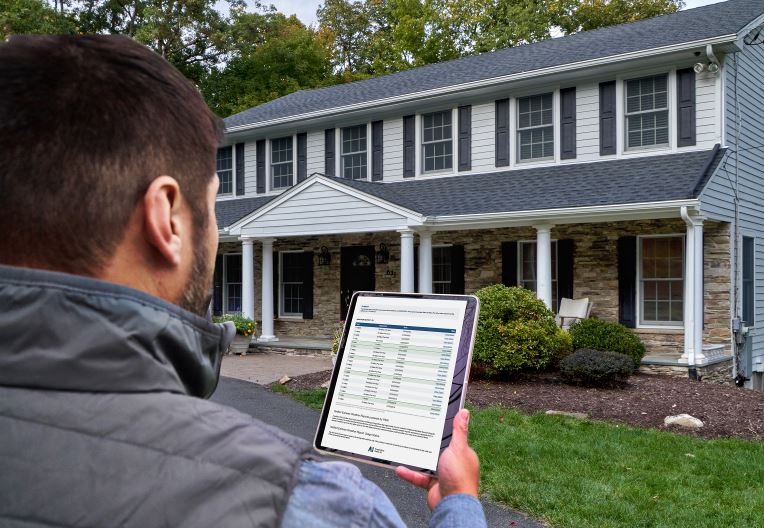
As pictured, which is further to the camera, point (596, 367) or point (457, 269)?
point (457, 269)

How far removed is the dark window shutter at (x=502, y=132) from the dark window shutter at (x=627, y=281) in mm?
3168

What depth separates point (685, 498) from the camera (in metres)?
5.48

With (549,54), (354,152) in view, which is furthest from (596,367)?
(354,152)

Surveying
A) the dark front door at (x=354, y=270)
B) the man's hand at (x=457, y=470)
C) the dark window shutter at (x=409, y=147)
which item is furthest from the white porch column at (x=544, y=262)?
the man's hand at (x=457, y=470)

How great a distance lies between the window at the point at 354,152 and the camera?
17.7 metres

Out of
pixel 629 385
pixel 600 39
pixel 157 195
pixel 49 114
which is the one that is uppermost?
pixel 600 39

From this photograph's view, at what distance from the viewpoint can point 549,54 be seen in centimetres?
1581

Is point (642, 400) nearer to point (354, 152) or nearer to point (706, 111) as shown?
point (706, 111)

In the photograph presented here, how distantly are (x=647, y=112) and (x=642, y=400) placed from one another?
6.35 meters

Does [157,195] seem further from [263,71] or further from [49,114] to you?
[263,71]

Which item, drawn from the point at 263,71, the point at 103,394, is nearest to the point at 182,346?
the point at 103,394

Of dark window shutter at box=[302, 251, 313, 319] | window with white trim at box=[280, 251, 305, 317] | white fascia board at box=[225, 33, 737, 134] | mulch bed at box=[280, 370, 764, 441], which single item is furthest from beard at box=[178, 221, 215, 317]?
window with white trim at box=[280, 251, 305, 317]

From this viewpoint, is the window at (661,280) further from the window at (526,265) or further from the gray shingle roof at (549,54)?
the gray shingle roof at (549,54)

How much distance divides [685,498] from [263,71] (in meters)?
29.5
